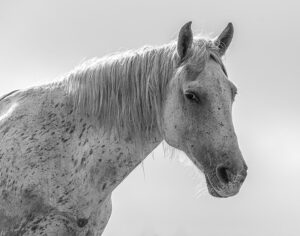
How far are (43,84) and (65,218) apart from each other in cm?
162

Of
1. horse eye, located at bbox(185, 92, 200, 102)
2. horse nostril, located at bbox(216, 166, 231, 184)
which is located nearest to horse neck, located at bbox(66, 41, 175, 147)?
horse eye, located at bbox(185, 92, 200, 102)

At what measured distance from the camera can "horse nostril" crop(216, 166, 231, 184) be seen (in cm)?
652

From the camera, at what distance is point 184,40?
701cm

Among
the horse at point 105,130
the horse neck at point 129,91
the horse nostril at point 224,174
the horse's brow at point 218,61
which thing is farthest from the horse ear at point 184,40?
the horse nostril at point 224,174

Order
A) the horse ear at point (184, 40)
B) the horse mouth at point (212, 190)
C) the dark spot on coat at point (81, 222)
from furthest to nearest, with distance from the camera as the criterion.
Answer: the dark spot on coat at point (81, 222) < the horse ear at point (184, 40) < the horse mouth at point (212, 190)

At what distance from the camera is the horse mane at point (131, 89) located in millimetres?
7172

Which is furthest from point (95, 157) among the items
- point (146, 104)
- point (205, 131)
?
point (205, 131)

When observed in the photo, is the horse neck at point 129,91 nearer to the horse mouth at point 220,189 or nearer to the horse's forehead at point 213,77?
the horse's forehead at point 213,77

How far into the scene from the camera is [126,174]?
727 cm

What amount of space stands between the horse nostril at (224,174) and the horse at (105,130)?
12 mm

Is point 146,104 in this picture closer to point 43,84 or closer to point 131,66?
point 131,66

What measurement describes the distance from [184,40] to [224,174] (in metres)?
1.46

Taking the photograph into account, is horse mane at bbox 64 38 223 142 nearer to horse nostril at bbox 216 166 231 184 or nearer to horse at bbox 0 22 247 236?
horse at bbox 0 22 247 236

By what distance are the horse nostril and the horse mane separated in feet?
2.94
